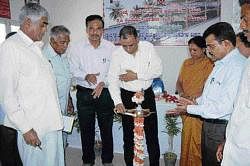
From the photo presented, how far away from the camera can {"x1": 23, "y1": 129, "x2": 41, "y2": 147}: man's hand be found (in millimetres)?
1681

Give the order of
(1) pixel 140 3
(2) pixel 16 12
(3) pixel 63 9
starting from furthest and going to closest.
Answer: (3) pixel 63 9 < (1) pixel 140 3 < (2) pixel 16 12

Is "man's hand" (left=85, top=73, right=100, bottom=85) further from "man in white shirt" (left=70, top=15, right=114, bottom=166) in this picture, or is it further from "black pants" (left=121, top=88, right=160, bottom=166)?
"black pants" (left=121, top=88, right=160, bottom=166)

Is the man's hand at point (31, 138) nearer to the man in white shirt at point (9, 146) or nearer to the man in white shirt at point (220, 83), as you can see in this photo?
the man in white shirt at point (9, 146)

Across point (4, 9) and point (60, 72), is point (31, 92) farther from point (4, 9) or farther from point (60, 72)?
point (4, 9)

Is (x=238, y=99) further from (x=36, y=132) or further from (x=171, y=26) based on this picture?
(x=171, y=26)

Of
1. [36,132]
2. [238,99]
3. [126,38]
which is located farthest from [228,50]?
[36,132]

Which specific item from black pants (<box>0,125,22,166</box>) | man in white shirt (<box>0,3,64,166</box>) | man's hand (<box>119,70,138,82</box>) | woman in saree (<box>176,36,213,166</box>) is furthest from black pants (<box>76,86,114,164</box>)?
man in white shirt (<box>0,3,64,166</box>)

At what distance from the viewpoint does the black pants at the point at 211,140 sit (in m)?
1.82

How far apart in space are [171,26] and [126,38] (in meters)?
1.75

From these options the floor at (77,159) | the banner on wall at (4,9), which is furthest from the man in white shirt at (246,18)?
the banner on wall at (4,9)

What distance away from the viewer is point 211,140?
6.13 feet

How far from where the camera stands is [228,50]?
5.76 feet

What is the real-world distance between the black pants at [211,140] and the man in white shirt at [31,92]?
0.95 metres

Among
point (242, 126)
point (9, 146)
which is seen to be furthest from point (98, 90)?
point (242, 126)
